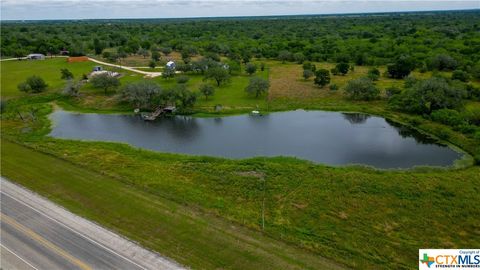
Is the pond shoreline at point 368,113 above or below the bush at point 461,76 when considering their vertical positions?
below

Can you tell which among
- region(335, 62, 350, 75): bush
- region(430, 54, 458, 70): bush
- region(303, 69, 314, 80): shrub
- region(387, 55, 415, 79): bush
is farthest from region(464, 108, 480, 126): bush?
region(430, 54, 458, 70): bush

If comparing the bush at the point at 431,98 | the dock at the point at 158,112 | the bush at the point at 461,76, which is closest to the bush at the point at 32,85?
the dock at the point at 158,112

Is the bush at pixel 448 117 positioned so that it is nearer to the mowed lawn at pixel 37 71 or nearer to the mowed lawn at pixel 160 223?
the mowed lawn at pixel 160 223

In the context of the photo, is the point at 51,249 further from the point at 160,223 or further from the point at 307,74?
the point at 307,74

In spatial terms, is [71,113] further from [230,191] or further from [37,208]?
A: [230,191]

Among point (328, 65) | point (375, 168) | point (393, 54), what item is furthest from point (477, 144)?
point (393, 54)

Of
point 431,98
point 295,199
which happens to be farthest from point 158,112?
point 431,98
